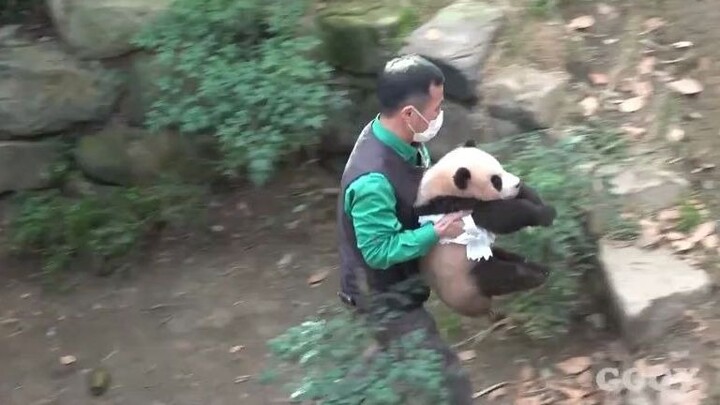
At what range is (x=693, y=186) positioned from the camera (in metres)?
3.45

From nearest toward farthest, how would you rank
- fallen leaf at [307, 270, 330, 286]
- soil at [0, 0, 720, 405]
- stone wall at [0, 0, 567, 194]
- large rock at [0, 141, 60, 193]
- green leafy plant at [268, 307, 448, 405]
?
green leafy plant at [268, 307, 448, 405]
soil at [0, 0, 720, 405]
stone wall at [0, 0, 567, 194]
fallen leaf at [307, 270, 330, 286]
large rock at [0, 141, 60, 193]

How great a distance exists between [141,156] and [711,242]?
269 cm

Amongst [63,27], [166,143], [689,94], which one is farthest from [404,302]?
[63,27]

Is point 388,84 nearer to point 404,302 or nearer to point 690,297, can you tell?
point 404,302

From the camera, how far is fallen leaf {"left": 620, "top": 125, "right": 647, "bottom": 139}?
11.9ft

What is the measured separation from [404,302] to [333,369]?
11.2 inches

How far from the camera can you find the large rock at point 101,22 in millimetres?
4410

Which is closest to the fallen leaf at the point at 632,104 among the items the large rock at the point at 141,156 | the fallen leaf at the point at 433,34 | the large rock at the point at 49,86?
the fallen leaf at the point at 433,34

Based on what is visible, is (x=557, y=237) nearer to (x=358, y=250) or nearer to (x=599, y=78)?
(x=358, y=250)

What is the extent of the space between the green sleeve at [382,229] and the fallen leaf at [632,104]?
148 centimetres

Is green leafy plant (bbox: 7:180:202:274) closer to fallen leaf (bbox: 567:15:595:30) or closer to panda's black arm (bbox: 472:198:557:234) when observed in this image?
fallen leaf (bbox: 567:15:595:30)

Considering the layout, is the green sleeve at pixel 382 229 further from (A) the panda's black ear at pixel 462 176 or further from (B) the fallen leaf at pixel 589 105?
(B) the fallen leaf at pixel 589 105

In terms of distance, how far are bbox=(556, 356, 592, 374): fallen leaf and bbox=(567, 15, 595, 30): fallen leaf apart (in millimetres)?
1549

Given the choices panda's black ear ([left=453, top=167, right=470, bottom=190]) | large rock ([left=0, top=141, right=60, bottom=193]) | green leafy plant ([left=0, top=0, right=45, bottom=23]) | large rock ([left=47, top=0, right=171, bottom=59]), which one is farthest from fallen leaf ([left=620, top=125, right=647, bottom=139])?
green leafy plant ([left=0, top=0, right=45, bottom=23])
